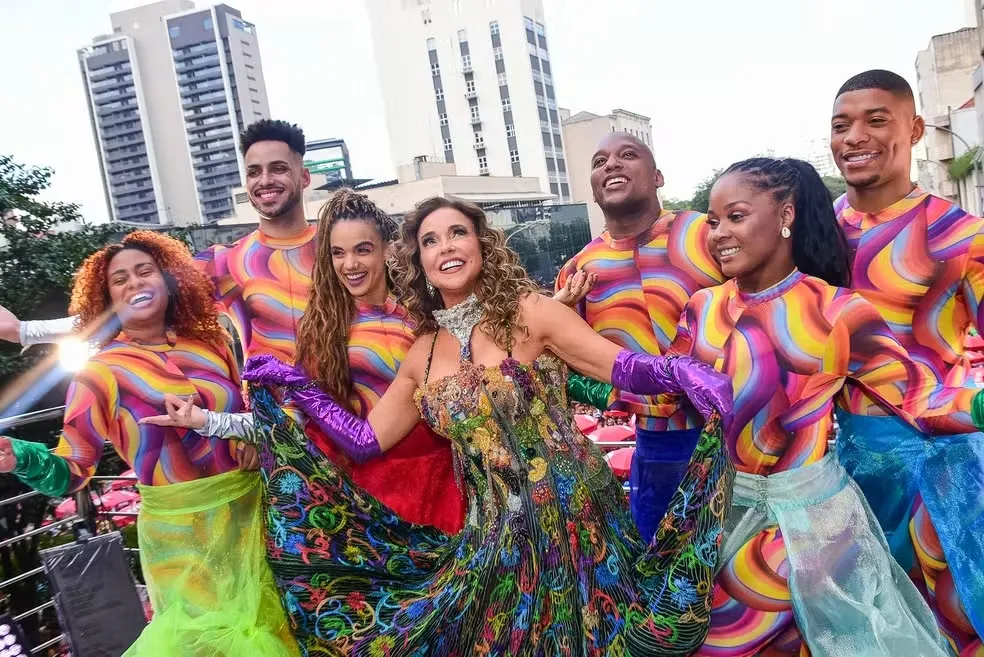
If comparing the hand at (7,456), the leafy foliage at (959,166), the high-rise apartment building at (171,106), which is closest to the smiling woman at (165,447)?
the hand at (7,456)

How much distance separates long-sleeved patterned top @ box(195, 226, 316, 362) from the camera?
9.98ft

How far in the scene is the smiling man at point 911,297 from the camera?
7.30 ft

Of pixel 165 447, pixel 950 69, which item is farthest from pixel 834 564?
pixel 950 69

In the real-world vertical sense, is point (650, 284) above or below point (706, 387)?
above

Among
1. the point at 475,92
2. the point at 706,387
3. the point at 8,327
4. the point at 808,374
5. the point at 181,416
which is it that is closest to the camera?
the point at 706,387

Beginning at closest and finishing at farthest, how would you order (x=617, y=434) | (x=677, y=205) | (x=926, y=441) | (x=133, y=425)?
(x=926, y=441) < (x=133, y=425) < (x=677, y=205) < (x=617, y=434)

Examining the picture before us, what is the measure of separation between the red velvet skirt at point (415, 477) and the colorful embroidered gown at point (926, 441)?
129cm

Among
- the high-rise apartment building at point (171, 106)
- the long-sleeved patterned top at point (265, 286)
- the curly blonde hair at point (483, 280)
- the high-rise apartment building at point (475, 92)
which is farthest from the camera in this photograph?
the high-rise apartment building at point (171, 106)

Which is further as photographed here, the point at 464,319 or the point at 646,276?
the point at 646,276

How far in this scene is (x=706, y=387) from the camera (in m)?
2.02

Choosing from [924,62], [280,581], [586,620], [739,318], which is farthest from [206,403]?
[924,62]

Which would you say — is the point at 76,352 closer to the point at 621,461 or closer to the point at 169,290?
the point at 169,290

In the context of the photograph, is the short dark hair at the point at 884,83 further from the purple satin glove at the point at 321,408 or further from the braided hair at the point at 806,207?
the purple satin glove at the point at 321,408

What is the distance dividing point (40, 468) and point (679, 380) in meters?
2.09
